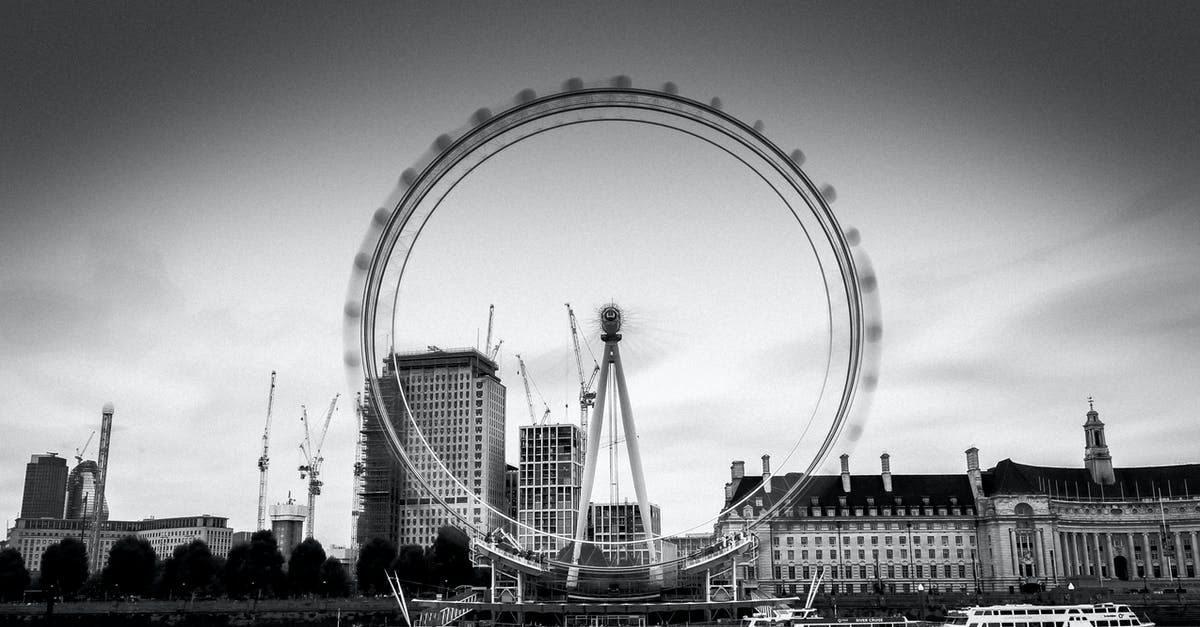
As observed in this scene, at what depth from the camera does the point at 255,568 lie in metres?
123

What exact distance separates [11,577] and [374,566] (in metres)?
45.7

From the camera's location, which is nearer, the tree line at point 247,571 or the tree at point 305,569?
the tree line at point 247,571

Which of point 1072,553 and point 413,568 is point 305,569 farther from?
point 1072,553

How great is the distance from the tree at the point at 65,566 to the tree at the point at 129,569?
10.5 feet

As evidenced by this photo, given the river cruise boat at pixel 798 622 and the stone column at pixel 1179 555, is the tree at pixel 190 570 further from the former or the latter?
the stone column at pixel 1179 555

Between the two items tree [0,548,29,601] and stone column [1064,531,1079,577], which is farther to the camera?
stone column [1064,531,1079,577]

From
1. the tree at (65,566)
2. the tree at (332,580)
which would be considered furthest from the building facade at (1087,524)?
the tree at (65,566)

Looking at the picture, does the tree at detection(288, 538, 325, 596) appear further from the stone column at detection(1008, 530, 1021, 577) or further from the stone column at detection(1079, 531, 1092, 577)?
the stone column at detection(1079, 531, 1092, 577)

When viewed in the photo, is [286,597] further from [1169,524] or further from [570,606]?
[1169,524]

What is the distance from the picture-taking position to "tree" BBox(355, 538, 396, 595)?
127 m

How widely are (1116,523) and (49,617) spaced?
129 metres

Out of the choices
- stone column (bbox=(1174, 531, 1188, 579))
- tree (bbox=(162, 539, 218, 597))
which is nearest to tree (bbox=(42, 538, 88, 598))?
tree (bbox=(162, 539, 218, 597))

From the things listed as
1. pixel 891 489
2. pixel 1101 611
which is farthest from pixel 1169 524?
pixel 1101 611

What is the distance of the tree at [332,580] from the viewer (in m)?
130
